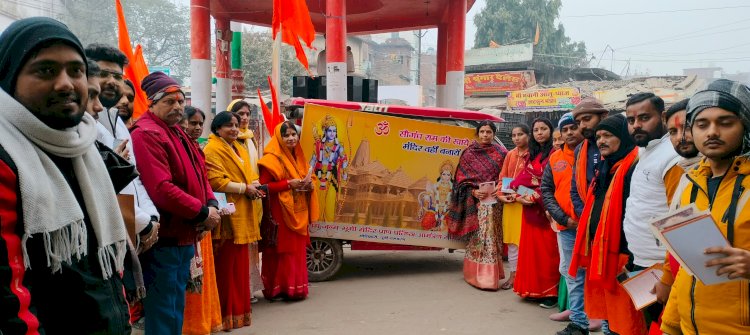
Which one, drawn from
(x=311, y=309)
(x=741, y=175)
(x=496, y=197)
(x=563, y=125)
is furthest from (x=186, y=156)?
(x=496, y=197)

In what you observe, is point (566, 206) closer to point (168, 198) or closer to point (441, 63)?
point (168, 198)

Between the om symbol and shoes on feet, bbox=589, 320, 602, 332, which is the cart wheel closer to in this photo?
the om symbol

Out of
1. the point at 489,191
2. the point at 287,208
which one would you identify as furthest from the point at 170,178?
the point at 489,191

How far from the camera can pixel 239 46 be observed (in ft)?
40.4

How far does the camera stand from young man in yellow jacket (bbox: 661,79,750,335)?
1.83 m

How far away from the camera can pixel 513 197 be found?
5.35 metres

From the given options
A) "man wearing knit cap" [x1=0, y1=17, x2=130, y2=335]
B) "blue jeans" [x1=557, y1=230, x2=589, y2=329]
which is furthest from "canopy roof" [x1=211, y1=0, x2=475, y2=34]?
"man wearing knit cap" [x1=0, y1=17, x2=130, y2=335]

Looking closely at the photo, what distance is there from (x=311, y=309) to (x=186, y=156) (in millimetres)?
2400

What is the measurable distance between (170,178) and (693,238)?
254cm

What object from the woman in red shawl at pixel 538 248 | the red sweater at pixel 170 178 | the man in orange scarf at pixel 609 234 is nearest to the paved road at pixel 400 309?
the woman in red shawl at pixel 538 248

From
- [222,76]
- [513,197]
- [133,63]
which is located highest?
[222,76]

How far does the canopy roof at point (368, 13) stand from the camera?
12195 mm

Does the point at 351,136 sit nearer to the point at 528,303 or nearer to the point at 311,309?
the point at 311,309

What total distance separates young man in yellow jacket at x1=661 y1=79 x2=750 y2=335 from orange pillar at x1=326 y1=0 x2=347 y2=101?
24.3 ft
